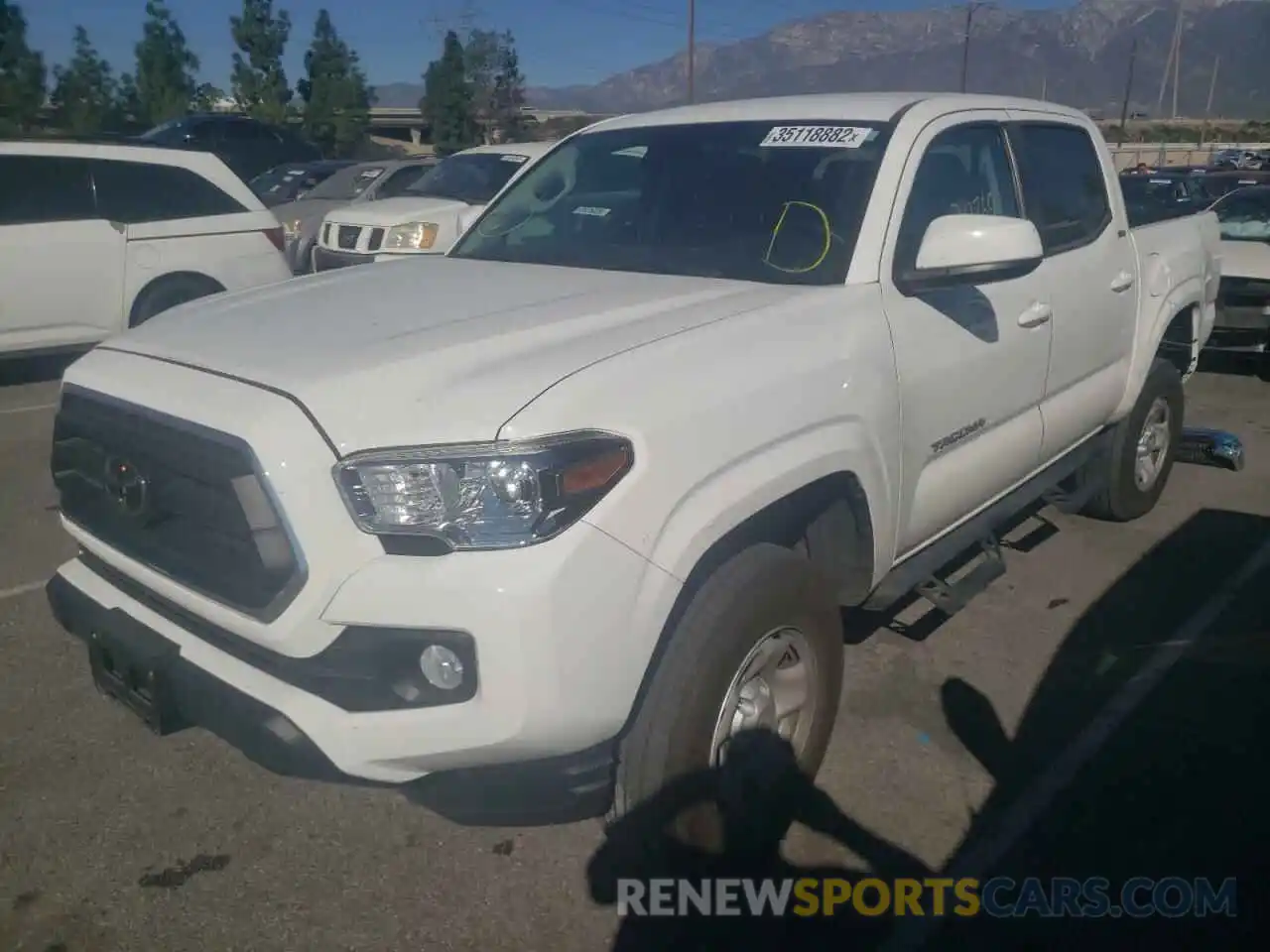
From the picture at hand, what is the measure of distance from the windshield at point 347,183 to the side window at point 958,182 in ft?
35.5

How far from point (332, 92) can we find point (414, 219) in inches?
1429

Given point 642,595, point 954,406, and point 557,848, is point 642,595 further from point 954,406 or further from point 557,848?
point 954,406

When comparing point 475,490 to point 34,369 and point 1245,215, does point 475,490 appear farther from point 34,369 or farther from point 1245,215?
point 1245,215

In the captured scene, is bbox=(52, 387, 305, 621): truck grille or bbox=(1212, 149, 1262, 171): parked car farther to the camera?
bbox=(1212, 149, 1262, 171): parked car

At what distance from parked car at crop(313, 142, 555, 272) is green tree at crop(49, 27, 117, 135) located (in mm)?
24719

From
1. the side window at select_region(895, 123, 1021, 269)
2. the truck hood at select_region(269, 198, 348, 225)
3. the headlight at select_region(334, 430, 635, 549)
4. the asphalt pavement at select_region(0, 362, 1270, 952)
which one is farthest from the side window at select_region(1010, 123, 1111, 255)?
the truck hood at select_region(269, 198, 348, 225)

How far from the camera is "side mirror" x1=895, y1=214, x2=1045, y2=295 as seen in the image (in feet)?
10.1

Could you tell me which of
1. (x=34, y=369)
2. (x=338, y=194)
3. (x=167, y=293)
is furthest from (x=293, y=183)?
(x=167, y=293)

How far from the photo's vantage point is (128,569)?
107 inches

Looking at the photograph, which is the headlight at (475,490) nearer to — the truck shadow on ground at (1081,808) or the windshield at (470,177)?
the truck shadow on ground at (1081,808)

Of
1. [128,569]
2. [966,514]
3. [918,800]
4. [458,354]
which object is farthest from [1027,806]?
[128,569]

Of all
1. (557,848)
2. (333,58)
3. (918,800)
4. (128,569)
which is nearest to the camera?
(128,569)

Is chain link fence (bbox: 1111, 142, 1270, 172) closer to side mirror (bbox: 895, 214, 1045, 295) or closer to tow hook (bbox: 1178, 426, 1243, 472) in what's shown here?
tow hook (bbox: 1178, 426, 1243, 472)

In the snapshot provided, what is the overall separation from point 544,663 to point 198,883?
131 cm
